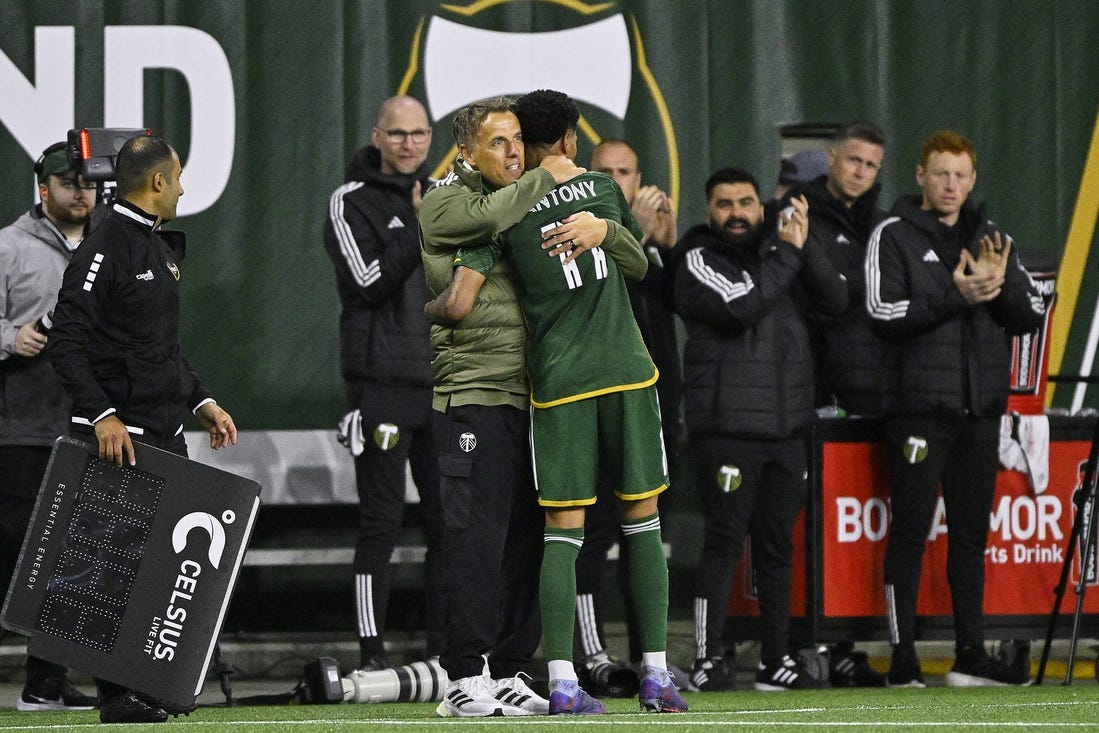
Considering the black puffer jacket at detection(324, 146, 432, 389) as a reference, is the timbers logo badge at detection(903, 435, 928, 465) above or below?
below

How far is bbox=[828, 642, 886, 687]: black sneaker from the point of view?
24.3 feet

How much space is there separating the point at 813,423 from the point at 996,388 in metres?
0.75

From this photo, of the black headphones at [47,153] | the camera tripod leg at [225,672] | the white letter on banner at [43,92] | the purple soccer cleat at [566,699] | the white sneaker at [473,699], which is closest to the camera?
the purple soccer cleat at [566,699]

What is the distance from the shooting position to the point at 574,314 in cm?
523

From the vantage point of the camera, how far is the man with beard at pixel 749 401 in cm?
714

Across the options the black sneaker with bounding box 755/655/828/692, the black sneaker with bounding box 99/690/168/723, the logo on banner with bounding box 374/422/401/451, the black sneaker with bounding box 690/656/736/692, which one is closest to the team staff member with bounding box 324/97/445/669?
the logo on banner with bounding box 374/422/401/451

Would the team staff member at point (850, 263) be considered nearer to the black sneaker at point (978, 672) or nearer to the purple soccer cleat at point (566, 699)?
the black sneaker at point (978, 672)

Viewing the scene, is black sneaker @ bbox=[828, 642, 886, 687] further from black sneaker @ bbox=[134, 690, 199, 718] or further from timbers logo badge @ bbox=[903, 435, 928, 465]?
black sneaker @ bbox=[134, 690, 199, 718]

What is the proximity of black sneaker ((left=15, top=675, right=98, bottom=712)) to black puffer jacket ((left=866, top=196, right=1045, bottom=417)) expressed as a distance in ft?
11.0

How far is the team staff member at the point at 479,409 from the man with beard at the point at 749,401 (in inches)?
72.9

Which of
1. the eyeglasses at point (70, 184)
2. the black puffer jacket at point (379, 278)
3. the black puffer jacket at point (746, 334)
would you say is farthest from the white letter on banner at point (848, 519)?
the eyeglasses at point (70, 184)

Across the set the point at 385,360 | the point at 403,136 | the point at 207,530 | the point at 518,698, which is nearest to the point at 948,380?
the point at 385,360

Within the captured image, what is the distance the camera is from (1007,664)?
7.58 meters

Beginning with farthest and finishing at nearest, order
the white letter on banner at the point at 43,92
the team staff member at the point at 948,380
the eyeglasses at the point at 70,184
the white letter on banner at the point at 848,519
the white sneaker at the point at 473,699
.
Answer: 1. the white letter on banner at the point at 43,92
2. the white letter on banner at the point at 848,519
3. the team staff member at the point at 948,380
4. the eyeglasses at the point at 70,184
5. the white sneaker at the point at 473,699
